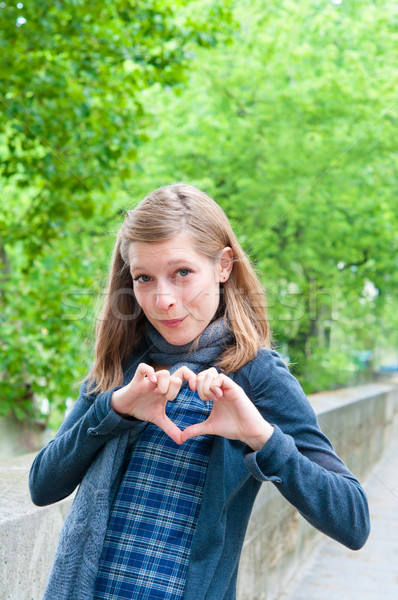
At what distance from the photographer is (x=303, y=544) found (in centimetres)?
420

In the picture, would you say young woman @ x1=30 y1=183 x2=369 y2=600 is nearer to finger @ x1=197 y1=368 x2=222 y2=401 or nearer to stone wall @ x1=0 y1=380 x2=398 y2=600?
finger @ x1=197 y1=368 x2=222 y2=401

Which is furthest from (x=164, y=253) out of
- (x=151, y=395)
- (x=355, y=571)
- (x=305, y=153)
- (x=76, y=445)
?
(x=305, y=153)

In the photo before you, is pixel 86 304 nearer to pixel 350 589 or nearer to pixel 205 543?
pixel 350 589

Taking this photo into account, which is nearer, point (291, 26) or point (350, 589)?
point (350, 589)

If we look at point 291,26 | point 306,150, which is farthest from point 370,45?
point 306,150

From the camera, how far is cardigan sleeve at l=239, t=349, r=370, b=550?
1.25m

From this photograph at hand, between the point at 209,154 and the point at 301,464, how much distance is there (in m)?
8.96

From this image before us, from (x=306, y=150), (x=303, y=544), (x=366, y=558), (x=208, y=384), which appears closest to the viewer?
(x=208, y=384)

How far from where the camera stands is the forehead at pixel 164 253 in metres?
1.43

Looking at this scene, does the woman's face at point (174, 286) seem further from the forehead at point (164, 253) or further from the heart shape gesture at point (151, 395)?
the heart shape gesture at point (151, 395)

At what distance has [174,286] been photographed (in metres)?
1.43

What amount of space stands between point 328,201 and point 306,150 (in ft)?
2.52

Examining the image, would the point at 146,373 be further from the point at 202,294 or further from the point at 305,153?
the point at 305,153

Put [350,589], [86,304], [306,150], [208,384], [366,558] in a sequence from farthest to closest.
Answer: [306,150] < [86,304] < [366,558] < [350,589] < [208,384]
